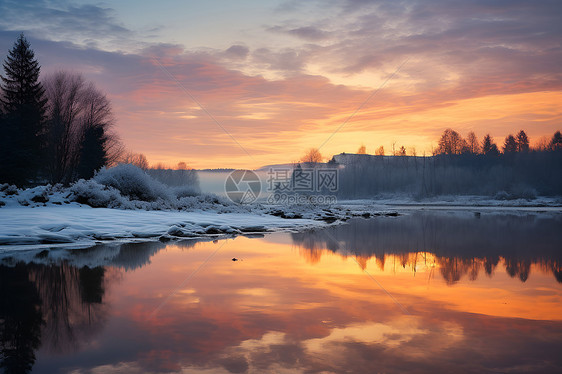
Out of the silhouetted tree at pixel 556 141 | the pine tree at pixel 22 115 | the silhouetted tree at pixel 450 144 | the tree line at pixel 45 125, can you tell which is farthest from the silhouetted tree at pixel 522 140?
the pine tree at pixel 22 115

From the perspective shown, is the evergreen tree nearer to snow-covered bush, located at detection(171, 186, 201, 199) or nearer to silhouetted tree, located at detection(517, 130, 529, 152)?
snow-covered bush, located at detection(171, 186, 201, 199)

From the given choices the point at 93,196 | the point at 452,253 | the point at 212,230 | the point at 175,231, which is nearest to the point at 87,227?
the point at 175,231

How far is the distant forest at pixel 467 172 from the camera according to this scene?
101312 mm

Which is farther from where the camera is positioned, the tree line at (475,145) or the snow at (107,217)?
the tree line at (475,145)

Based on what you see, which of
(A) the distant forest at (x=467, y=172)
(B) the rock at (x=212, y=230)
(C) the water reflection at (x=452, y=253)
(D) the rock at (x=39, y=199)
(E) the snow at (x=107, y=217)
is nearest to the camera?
(C) the water reflection at (x=452, y=253)

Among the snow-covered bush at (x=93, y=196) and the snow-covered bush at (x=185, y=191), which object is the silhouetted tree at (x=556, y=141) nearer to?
the snow-covered bush at (x=185, y=191)

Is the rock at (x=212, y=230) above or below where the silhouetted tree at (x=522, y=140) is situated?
below

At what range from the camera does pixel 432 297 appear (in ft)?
23.1

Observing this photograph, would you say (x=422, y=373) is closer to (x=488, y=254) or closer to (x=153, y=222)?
(x=488, y=254)

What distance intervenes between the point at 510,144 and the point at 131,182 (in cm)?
13474

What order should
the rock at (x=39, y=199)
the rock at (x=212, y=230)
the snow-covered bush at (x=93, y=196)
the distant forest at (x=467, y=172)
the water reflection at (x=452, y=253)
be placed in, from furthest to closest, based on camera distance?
the distant forest at (x=467, y=172), the snow-covered bush at (x=93, y=196), the rock at (x=39, y=199), the rock at (x=212, y=230), the water reflection at (x=452, y=253)

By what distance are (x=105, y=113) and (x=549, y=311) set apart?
57185mm

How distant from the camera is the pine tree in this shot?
122 ft

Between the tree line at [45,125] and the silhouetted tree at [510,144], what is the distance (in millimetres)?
119107
